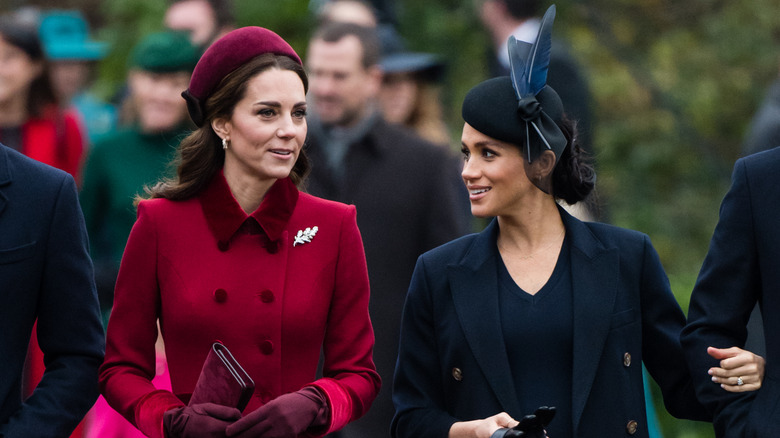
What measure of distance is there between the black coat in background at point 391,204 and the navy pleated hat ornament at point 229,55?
7.44ft

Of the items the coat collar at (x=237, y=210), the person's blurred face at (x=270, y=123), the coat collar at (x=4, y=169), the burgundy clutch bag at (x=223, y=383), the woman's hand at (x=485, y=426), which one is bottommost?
the woman's hand at (x=485, y=426)

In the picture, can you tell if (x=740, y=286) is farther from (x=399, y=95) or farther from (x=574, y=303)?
(x=399, y=95)

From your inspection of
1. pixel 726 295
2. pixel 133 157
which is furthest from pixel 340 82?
pixel 726 295

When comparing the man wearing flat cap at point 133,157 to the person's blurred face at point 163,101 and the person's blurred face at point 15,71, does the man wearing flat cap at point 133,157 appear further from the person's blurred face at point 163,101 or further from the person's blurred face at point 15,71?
the person's blurred face at point 15,71

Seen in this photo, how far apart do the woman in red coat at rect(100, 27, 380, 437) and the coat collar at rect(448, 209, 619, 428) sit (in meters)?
0.35

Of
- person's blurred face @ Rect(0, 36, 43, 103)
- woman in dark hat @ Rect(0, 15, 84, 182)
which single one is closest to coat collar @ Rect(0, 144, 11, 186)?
woman in dark hat @ Rect(0, 15, 84, 182)

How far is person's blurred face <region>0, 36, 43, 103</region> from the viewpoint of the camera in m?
7.79

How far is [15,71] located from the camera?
7.84 metres

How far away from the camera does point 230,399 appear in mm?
4430

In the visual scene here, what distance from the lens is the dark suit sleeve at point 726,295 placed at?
4.61 metres

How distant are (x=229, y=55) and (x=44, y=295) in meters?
0.95

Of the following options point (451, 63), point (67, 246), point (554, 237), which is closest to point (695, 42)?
point (451, 63)

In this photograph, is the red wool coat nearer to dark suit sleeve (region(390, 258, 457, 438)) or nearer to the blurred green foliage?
dark suit sleeve (region(390, 258, 457, 438))

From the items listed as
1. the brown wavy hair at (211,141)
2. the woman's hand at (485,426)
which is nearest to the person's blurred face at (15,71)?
the brown wavy hair at (211,141)
